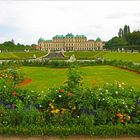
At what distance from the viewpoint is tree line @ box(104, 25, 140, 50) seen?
264 feet

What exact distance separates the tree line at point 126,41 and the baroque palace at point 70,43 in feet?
46.1

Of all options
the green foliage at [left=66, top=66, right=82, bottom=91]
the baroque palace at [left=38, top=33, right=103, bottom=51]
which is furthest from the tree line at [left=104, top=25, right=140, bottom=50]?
the green foliage at [left=66, top=66, right=82, bottom=91]

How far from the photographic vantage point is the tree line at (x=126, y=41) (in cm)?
8038

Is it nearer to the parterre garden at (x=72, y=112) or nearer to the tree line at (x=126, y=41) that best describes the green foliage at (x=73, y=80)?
the parterre garden at (x=72, y=112)

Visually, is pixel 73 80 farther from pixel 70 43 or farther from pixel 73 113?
pixel 70 43

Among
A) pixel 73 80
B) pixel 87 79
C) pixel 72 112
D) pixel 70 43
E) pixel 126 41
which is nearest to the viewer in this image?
pixel 72 112

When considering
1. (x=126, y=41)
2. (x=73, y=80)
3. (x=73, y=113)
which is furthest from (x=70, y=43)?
(x=73, y=113)

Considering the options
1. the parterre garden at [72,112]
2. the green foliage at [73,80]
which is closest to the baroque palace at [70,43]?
the green foliage at [73,80]

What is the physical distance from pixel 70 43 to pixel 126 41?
40244mm

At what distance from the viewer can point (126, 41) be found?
105312 millimetres

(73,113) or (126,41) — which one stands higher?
(126,41)

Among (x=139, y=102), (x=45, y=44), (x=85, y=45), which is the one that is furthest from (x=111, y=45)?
(x=139, y=102)

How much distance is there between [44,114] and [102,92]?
4.06ft

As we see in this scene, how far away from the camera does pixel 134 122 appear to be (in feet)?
19.4
